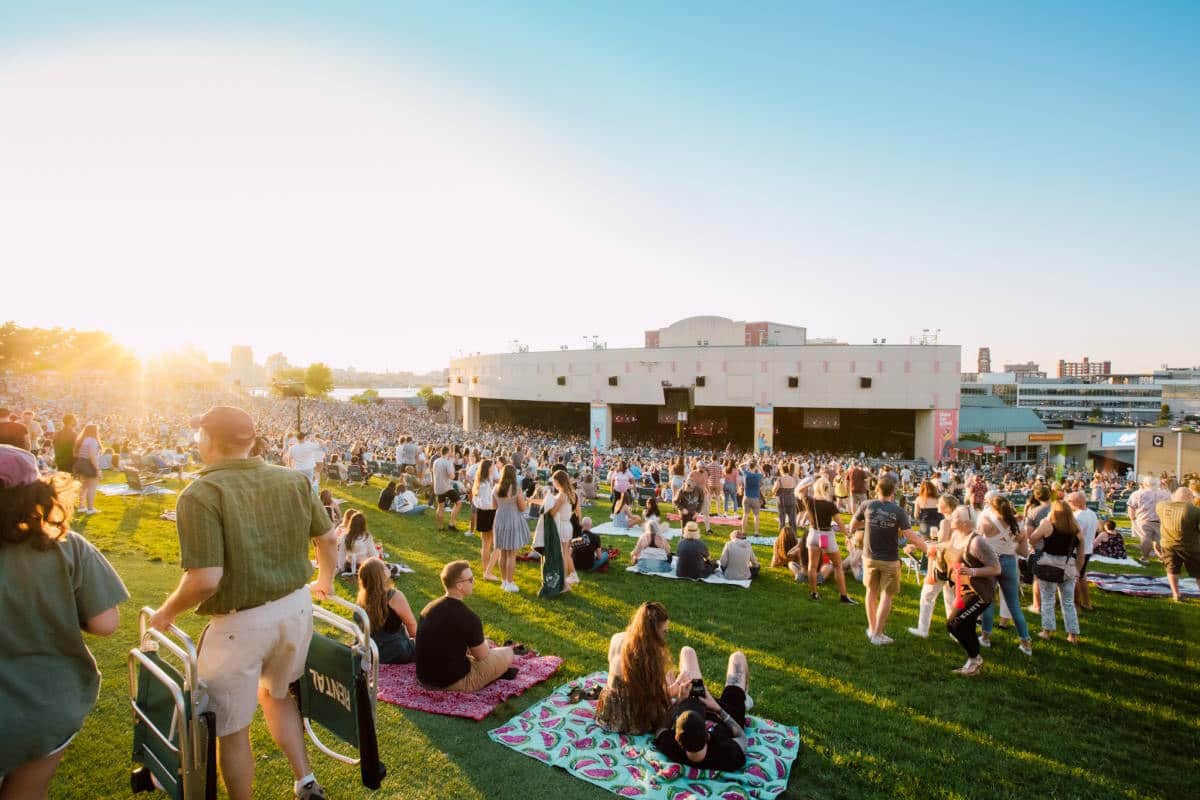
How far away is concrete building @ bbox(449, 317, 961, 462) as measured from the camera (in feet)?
113

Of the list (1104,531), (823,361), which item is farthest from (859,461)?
(1104,531)

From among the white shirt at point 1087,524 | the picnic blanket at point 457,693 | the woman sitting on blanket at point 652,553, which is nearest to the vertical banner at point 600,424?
the woman sitting on blanket at point 652,553

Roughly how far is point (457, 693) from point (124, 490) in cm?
1391

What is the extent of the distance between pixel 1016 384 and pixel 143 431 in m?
142

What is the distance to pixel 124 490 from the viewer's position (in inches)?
587

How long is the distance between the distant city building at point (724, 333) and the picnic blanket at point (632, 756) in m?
42.6

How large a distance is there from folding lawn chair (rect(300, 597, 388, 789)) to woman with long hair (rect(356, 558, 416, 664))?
2.07 meters

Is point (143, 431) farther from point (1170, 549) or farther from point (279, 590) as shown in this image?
point (1170, 549)

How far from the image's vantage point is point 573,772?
420 centimetres

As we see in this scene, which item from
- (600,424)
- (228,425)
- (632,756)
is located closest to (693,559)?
(632,756)

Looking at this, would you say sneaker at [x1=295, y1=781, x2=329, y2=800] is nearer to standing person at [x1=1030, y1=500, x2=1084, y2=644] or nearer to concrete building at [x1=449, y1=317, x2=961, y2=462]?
standing person at [x1=1030, y1=500, x2=1084, y2=644]

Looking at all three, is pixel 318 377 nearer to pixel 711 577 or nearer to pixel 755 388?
pixel 755 388

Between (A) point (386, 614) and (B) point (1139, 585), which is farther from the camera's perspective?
(B) point (1139, 585)

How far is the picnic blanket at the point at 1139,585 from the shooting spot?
8.77m
